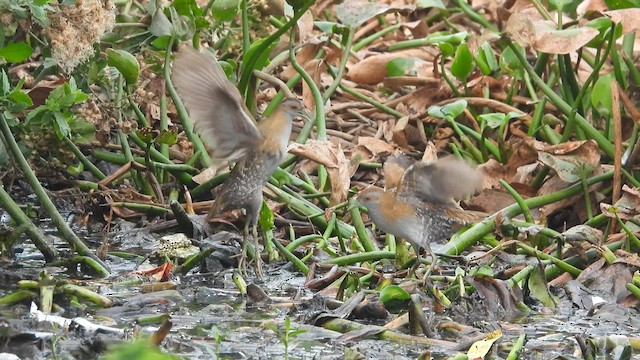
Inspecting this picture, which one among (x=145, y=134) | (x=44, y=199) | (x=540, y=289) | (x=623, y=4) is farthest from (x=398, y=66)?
(x=44, y=199)

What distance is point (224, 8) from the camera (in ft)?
20.6

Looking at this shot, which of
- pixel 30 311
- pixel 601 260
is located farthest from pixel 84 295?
pixel 601 260

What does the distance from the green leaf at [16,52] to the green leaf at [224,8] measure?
1.53 m

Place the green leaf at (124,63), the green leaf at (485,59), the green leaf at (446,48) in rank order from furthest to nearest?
the green leaf at (485,59), the green leaf at (446,48), the green leaf at (124,63)

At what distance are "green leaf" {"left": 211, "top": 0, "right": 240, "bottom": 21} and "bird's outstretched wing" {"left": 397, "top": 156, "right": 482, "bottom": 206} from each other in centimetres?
154

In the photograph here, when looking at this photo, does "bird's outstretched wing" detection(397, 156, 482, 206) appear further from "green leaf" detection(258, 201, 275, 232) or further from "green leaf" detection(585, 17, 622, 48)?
"green leaf" detection(585, 17, 622, 48)

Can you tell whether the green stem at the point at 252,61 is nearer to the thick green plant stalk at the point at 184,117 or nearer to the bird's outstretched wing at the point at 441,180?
the thick green plant stalk at the point at 184,117

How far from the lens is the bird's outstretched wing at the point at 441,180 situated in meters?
4.89

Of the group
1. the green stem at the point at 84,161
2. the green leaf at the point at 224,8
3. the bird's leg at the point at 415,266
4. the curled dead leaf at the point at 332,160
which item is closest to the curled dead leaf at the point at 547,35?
the curled dead leaf at the point at 332,160

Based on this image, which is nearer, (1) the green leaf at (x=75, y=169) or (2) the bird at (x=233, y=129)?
(2) the bird at (x=233, y=129)

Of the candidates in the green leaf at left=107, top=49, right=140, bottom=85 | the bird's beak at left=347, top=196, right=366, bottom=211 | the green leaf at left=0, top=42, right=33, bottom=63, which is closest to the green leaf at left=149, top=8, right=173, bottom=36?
the green leaf at left=107, top=49, right=140, bottom=85

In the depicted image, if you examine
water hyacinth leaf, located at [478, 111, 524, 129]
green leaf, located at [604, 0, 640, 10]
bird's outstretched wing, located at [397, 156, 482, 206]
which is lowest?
water hyacinth leaf, located at [478, 111, 524, 129]

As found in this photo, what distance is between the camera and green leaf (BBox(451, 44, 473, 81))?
6.79 metres

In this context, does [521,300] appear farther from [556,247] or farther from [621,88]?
[621,88]
